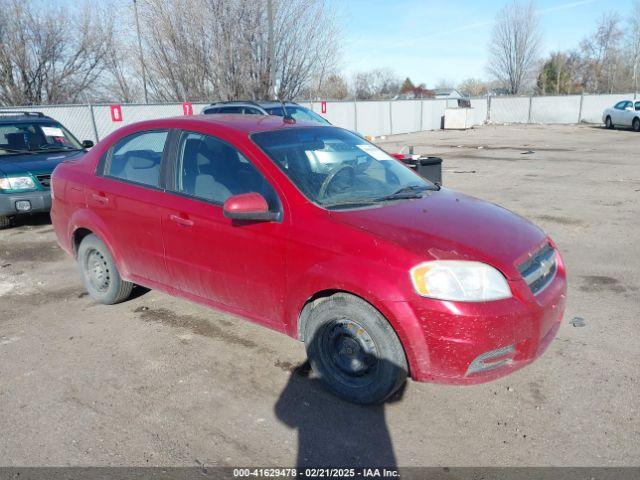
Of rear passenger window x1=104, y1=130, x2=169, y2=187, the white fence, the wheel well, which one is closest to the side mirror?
rear passenger window x1=104, y1=130, x2=169, y2=187

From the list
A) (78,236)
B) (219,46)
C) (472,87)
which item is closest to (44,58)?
(219,46)

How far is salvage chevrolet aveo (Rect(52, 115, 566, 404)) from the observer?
2.85m

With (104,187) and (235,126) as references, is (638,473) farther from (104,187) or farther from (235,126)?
(104,187)

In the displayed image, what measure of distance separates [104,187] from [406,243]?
2.83 m

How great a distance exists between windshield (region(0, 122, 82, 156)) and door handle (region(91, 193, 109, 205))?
15.4ft

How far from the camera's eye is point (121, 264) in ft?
14.8

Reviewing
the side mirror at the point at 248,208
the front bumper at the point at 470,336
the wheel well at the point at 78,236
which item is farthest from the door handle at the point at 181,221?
the front bumper at the point at 470,336

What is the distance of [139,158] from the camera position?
4336 mm

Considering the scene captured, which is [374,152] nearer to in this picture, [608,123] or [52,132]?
[52,132]

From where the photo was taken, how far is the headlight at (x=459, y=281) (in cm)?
282

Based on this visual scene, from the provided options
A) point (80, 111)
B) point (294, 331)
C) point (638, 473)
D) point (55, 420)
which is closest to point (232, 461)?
point (294, 331)

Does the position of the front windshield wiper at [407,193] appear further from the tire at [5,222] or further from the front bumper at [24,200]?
the tire at [5,222]

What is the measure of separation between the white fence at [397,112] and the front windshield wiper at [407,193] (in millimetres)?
13426

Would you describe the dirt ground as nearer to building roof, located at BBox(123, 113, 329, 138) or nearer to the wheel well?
the wheel well
